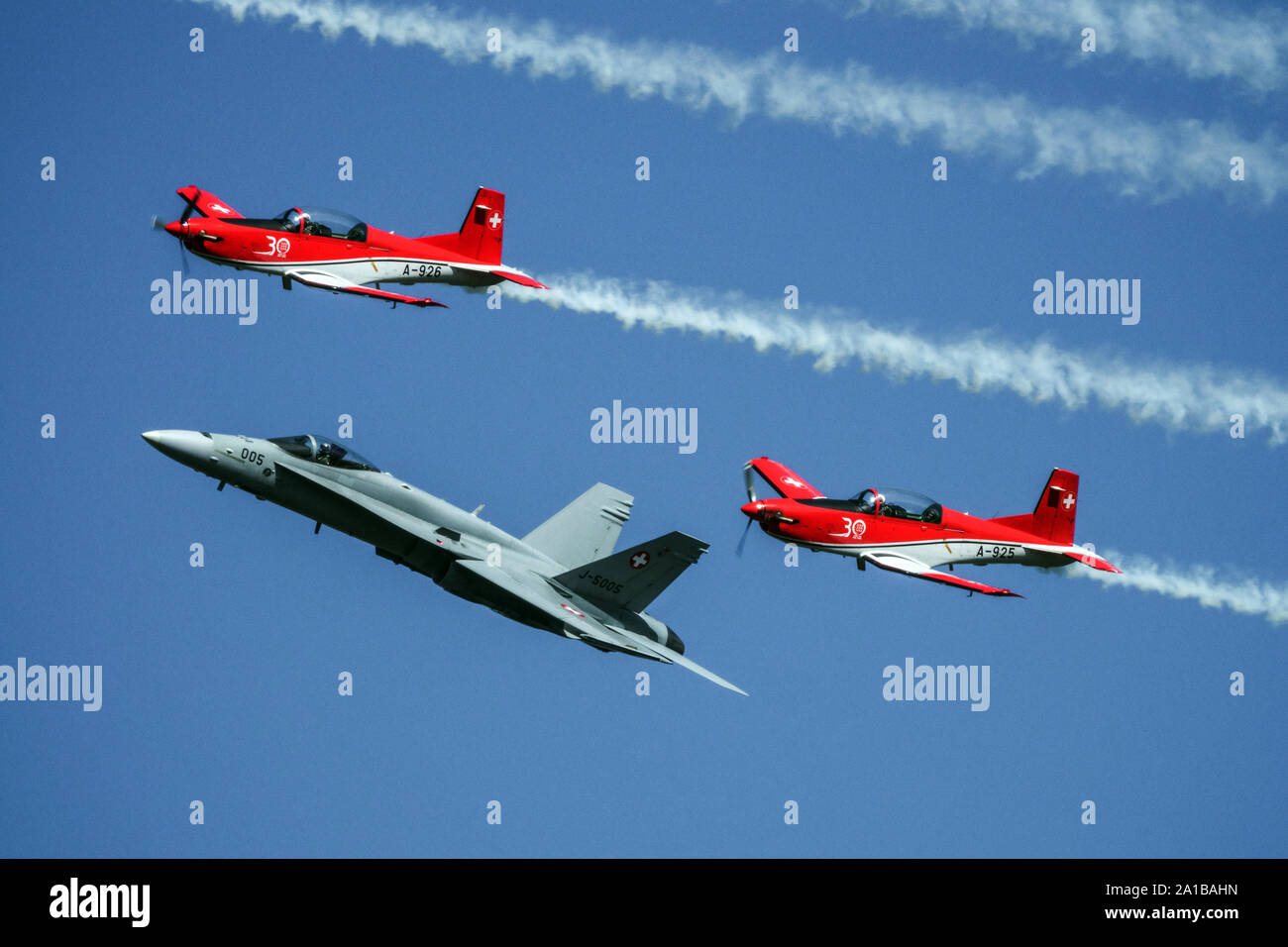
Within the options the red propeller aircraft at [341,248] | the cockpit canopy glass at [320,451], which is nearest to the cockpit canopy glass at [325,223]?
the red propeller aircraft at [341,248]

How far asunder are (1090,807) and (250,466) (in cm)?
2380

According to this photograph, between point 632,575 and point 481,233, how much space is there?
9.95m

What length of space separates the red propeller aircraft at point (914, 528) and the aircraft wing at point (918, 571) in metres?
0.02

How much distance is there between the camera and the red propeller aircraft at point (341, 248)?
50094mm

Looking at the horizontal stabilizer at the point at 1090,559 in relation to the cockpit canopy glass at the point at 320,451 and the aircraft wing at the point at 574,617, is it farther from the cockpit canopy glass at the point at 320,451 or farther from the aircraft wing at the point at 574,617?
the cockpit canopy glass at the point at 320,451

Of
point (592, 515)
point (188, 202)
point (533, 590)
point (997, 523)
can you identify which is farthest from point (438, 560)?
point (997, 523)

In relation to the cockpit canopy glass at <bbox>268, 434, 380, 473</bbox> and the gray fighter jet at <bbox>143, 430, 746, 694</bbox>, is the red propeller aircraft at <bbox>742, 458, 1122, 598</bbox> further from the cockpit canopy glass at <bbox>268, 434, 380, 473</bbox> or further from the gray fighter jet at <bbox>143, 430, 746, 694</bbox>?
the cockpit canopy glass at <bbox>268, 434, 380, 473</bbox>

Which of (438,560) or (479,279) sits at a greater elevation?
(479,279)

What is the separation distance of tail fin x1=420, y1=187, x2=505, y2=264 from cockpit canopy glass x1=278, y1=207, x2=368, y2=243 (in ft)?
7.66

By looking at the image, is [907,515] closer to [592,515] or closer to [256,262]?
[592,515]

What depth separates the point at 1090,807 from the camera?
55969 millimetres
